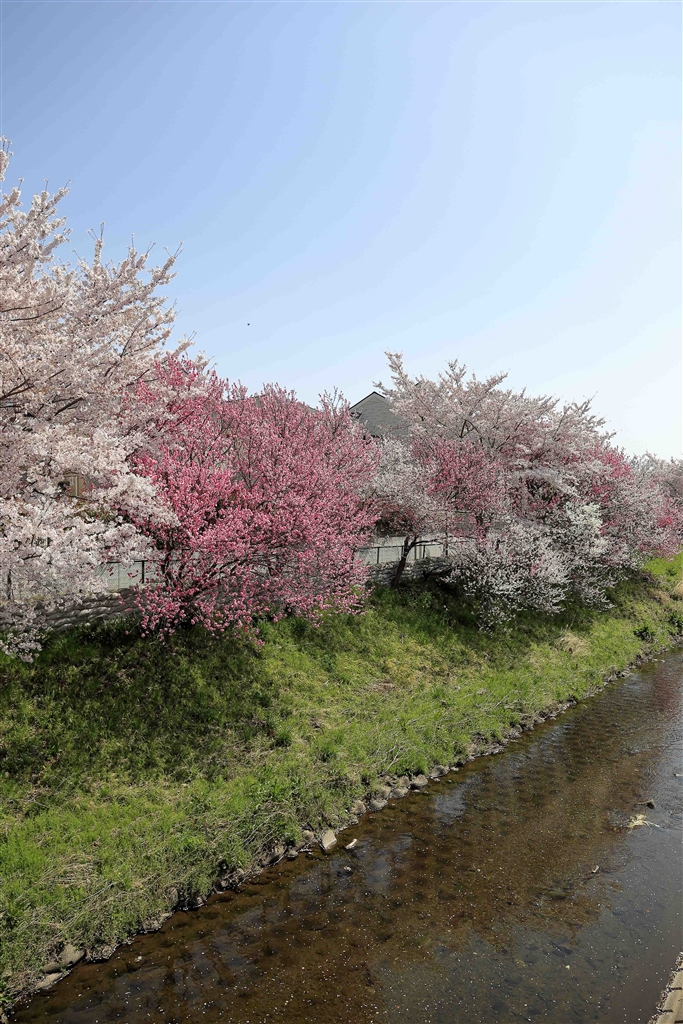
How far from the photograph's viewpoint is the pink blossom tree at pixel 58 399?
10.4 meters

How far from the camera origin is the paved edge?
7.30m

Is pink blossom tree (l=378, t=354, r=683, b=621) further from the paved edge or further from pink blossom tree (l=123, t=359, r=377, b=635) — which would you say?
the paved edge

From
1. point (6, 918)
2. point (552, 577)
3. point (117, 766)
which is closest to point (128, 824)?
point (117, 766)

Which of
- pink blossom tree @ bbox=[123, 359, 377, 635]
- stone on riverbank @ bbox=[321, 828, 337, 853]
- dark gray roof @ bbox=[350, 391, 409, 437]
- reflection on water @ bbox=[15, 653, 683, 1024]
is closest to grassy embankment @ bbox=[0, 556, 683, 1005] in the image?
stone on riverbank @ bbox=[321, 828, 337, 853]

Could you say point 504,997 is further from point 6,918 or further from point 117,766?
point 117,766

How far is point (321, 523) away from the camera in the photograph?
54.2ft

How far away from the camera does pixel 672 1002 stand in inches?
300

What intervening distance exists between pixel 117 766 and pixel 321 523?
7.74 meters

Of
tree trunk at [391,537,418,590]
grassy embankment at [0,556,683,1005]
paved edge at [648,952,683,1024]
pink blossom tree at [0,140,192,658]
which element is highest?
pink blossom tree at [0,140,192,658]

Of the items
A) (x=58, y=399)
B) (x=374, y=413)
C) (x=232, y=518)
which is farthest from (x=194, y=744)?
(x=374, y=413)

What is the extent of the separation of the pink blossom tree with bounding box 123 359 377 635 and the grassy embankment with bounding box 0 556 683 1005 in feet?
4.58

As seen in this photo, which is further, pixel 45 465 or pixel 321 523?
pixel 321 523

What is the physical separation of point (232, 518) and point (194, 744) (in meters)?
4.99

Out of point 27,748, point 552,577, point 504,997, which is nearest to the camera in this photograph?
point 504,997
